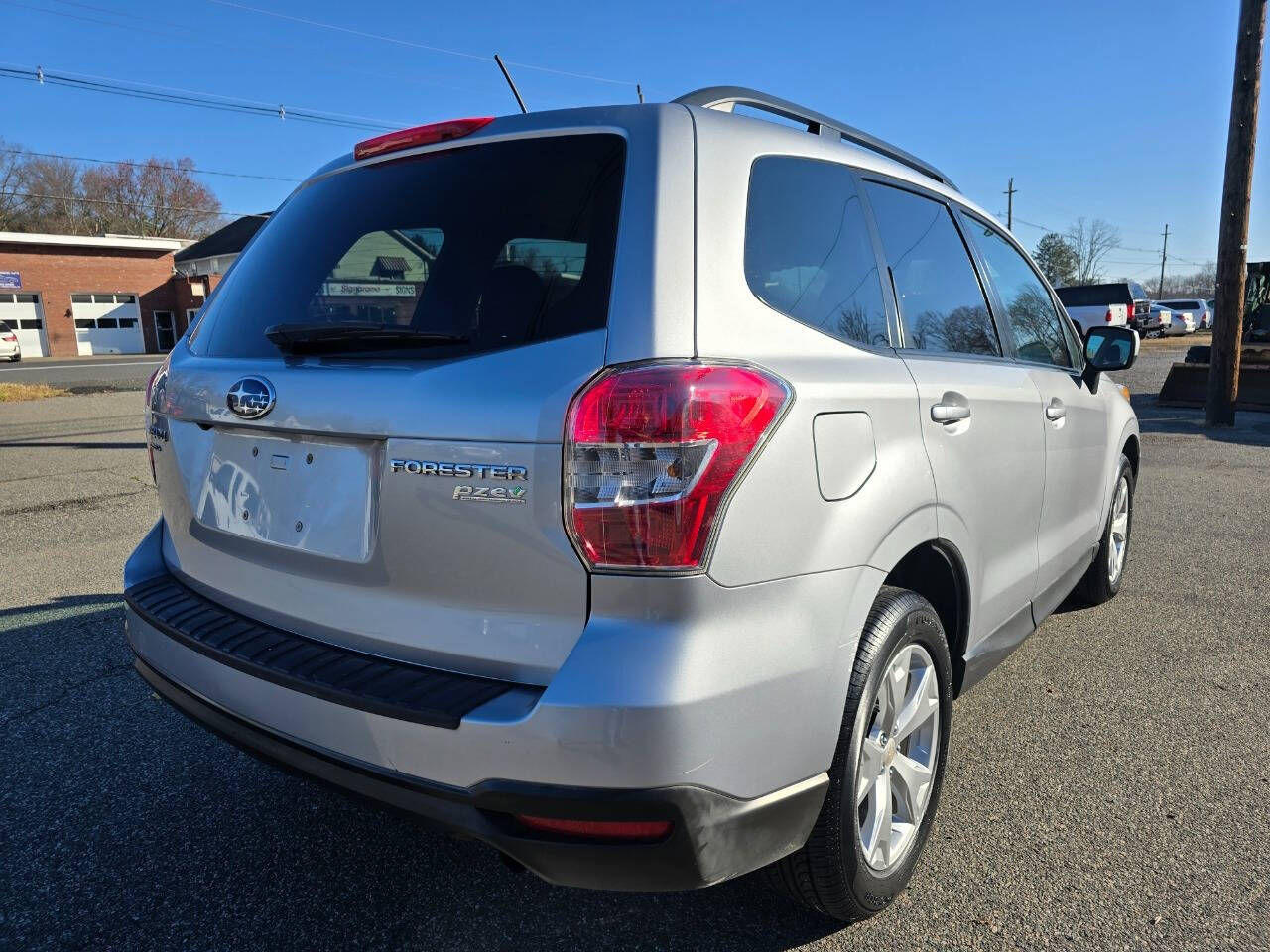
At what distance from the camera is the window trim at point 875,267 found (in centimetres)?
189

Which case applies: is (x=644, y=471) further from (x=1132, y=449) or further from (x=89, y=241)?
(x=89, y=241)

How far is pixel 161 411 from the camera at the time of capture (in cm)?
238

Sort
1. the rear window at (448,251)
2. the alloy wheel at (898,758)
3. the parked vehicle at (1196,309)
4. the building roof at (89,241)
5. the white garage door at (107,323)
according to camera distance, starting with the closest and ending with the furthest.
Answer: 1. the rear window at (448,251)
2. the alloy wheel at (898,758)
3. the parked vehicle at (1196,309)
4. the building roof at (89,241)
5. the white garage door at (107,323)

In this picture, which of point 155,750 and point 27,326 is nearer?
point 155,750

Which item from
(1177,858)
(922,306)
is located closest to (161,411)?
(922,306)

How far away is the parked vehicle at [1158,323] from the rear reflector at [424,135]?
3860 centimetres

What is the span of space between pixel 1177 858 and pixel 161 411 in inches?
116

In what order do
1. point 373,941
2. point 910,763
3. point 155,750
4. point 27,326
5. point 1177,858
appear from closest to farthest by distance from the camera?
point 373,941 → point 910,763 → point 1177,858 → point 155,750 → point 27,326

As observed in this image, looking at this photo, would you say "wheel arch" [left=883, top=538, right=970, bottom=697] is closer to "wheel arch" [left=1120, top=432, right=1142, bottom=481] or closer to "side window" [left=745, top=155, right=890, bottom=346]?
"side window" [left=745, top=155, right=890, bottom=346]

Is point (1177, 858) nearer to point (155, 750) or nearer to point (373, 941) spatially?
point (373, 941)

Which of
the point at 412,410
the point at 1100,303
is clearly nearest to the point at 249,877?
the point at 412,410

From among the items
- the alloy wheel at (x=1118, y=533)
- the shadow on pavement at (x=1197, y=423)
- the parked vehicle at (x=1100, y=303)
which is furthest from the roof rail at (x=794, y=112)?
the parked vehicle at (x=1100, y=303)

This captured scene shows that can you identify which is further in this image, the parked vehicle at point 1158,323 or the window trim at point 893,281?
the parked vehicle at point 1158,323

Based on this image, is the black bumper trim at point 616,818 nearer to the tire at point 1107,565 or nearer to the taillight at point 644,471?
the taillight at point 644,471
